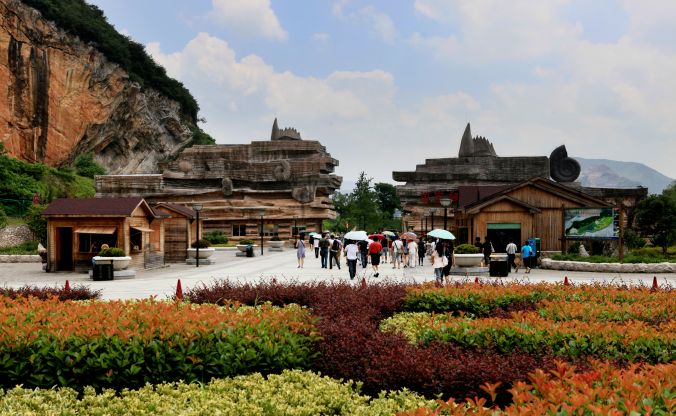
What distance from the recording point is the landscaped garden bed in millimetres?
5594

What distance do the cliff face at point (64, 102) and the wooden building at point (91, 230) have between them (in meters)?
26.5

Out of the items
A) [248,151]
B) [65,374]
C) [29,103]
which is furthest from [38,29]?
[65,374]

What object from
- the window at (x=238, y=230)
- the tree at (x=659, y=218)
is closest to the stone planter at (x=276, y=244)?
the window at (x=238, y=230)

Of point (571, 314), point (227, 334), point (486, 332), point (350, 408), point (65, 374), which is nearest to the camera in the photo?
point (350, 408)

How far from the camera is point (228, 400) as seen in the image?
5.80 m

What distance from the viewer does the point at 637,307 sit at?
10.1 metres

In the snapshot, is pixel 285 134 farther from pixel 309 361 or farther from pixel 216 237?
pixel 309 361

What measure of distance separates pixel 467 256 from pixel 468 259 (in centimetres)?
18

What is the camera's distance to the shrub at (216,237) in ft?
152

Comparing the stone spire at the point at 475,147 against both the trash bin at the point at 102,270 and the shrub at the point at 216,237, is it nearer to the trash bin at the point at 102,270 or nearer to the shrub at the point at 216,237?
the shrub at the point at 216,237

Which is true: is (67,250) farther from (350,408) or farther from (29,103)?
(29,103)

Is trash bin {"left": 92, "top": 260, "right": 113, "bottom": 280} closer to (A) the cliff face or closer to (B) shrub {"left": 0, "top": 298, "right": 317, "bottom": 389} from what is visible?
(B) shrub {"left": 0, "top": 298, "right": 317, "bottom": 389}

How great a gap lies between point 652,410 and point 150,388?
194 inches

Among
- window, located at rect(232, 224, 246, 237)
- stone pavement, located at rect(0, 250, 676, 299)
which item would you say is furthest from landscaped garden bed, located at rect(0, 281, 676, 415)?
window, located at rect(232, 224, 246, 237)
